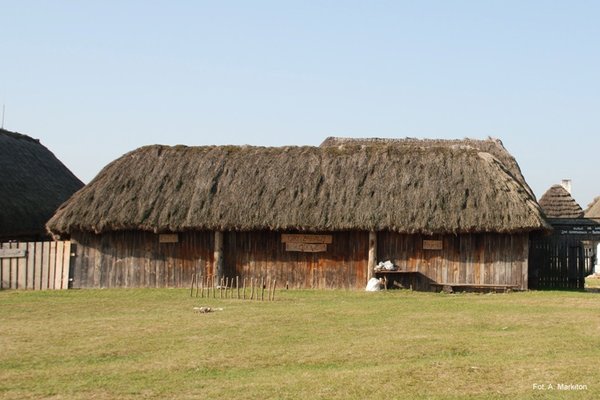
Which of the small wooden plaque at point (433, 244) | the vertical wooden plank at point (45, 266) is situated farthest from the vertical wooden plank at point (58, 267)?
the small wooden plaque at point (433, 244)

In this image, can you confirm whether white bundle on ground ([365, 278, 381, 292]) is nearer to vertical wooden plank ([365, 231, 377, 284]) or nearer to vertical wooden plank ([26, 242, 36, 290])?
vertical wooden plank ([365, 231, 377, 284])

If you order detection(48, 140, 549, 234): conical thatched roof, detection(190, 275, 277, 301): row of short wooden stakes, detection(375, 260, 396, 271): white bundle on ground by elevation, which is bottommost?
detection(190, 275, 277, 301): row of short wooden stakes

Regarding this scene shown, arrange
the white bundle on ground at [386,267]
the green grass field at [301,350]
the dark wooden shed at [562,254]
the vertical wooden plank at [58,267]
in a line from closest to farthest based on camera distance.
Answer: the green grass field at [301,350] → the white bundle on ground at [386,267] → the vertical wooden plank at [58,267] → the dark wooden shed at [562,254]

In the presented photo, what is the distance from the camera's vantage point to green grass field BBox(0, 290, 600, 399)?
10.5 m

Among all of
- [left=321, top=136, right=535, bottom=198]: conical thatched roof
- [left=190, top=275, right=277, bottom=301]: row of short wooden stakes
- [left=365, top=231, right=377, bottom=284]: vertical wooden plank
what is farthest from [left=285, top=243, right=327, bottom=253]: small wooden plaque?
[left=321, top=136, right=535, bottom=198]: conical thatched roof

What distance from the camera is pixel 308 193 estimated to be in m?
25.0

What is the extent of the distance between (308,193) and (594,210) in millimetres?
27673

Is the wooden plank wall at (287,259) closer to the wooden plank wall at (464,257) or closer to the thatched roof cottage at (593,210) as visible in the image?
the wooden plank wall at (464,257)

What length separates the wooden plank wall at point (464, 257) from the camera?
24.0 m

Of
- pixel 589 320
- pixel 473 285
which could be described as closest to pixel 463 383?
pixel 589 320

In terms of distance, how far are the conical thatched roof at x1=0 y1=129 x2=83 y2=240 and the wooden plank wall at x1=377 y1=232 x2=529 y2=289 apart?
13805mm

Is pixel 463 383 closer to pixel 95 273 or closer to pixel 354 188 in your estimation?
pixel 354 188

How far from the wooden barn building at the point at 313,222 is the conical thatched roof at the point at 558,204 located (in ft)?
46.1

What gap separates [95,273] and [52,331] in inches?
398
